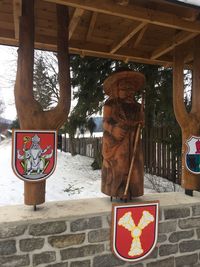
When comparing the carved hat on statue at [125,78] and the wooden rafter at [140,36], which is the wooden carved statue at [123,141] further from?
the wooden rafter at [140,36]

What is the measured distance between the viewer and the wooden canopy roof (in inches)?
93.4

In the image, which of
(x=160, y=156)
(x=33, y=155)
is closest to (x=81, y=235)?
(x=33, y=155)

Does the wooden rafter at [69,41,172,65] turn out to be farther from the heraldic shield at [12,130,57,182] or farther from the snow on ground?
the snow on ground

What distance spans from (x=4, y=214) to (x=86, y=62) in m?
5.28

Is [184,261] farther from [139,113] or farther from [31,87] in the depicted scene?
[31,87]

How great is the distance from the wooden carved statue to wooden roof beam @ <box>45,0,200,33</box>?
53 centimetres

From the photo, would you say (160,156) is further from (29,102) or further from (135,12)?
(29,102)

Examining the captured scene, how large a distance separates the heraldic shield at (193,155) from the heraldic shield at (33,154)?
1590mm

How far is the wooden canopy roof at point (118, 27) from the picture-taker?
2371mm

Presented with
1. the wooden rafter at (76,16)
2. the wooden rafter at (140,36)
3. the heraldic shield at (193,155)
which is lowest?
the heraldic shield at (193,155)

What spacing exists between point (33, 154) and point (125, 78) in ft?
3.92

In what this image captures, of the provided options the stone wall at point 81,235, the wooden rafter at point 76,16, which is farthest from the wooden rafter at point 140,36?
the stone wall at point 81,235

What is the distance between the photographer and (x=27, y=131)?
2.27 metres

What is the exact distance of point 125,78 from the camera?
2672 mm
